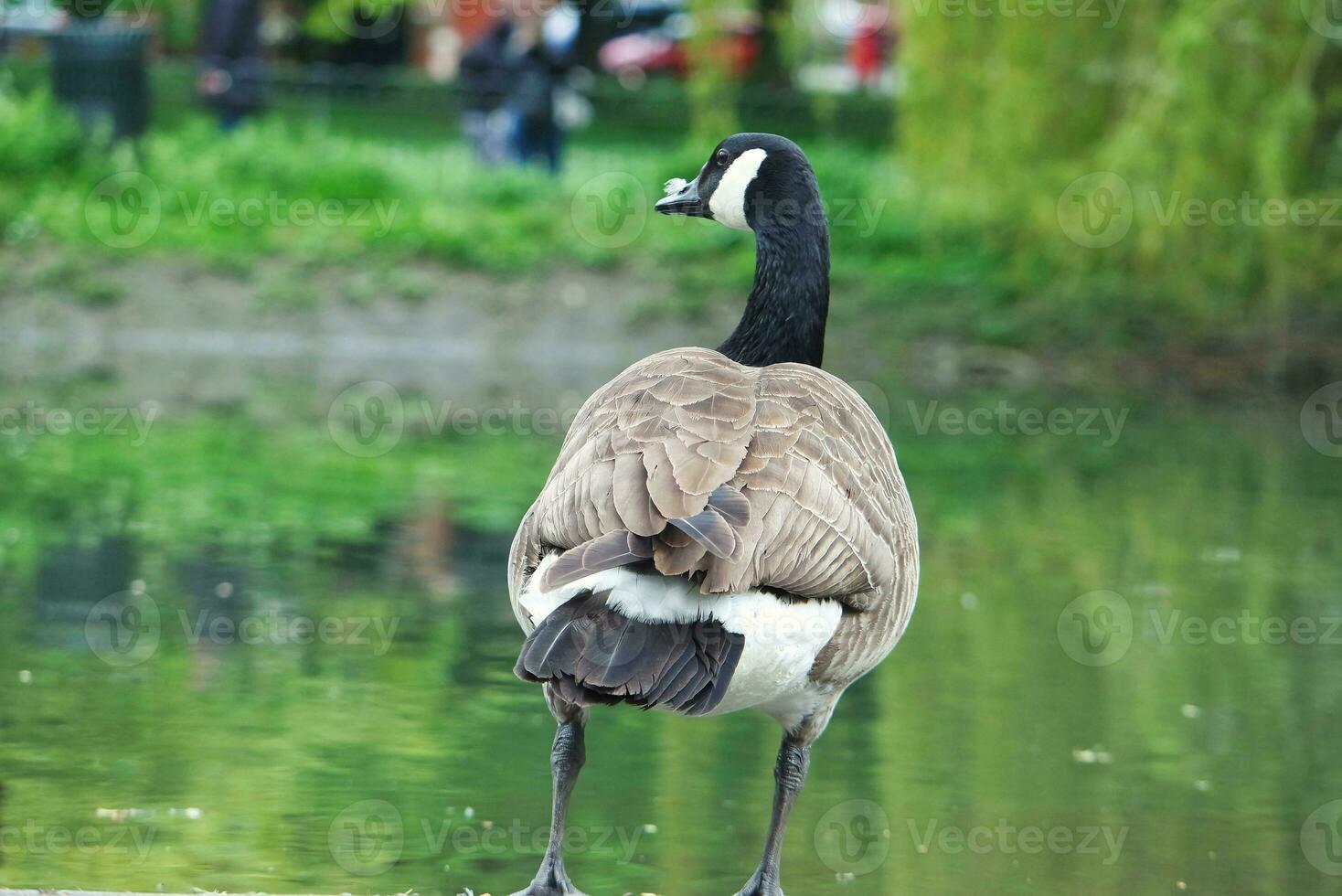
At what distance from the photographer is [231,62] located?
20.0 m

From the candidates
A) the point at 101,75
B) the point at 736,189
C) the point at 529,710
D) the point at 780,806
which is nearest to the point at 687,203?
the point at 736,189

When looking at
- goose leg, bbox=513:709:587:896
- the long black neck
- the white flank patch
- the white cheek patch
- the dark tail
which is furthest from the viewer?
the white cheek patch

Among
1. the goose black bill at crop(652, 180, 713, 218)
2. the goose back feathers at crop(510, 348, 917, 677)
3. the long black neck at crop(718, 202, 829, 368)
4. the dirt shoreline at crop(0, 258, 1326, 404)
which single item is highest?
the dirt shoreline at crop(0, 258, 1326, 404)

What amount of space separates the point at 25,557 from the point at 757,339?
4446 millimetres

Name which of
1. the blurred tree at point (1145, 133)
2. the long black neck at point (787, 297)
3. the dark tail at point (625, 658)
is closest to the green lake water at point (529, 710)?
the dark tail at point (625, 658)

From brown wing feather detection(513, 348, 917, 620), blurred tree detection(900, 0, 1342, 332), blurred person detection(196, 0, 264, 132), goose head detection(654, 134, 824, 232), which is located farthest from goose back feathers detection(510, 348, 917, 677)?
blurred person detection(196, 0, 264, 132)

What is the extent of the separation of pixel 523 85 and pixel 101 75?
178 inches

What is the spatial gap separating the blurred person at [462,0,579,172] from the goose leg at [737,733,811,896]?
51.1 ft

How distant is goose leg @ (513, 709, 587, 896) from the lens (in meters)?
4.24

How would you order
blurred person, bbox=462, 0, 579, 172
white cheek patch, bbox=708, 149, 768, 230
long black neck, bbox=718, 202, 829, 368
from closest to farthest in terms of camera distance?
long black neck, bbox=718, 202, 829, 368
white cheek patch, bbox=708, 149, 768, 230
blurred person, bbox=462, 0, 579, 172

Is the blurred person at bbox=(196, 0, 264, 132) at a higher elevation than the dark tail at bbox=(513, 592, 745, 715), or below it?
higher

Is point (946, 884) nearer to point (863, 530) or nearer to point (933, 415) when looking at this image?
point (863, 530)

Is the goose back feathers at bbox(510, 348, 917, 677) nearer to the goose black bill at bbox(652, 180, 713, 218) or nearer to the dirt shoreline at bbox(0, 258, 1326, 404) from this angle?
the goose black bill at bbox(652, 180, 713, 218)

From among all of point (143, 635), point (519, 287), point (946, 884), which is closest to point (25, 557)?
point (143, 635)
